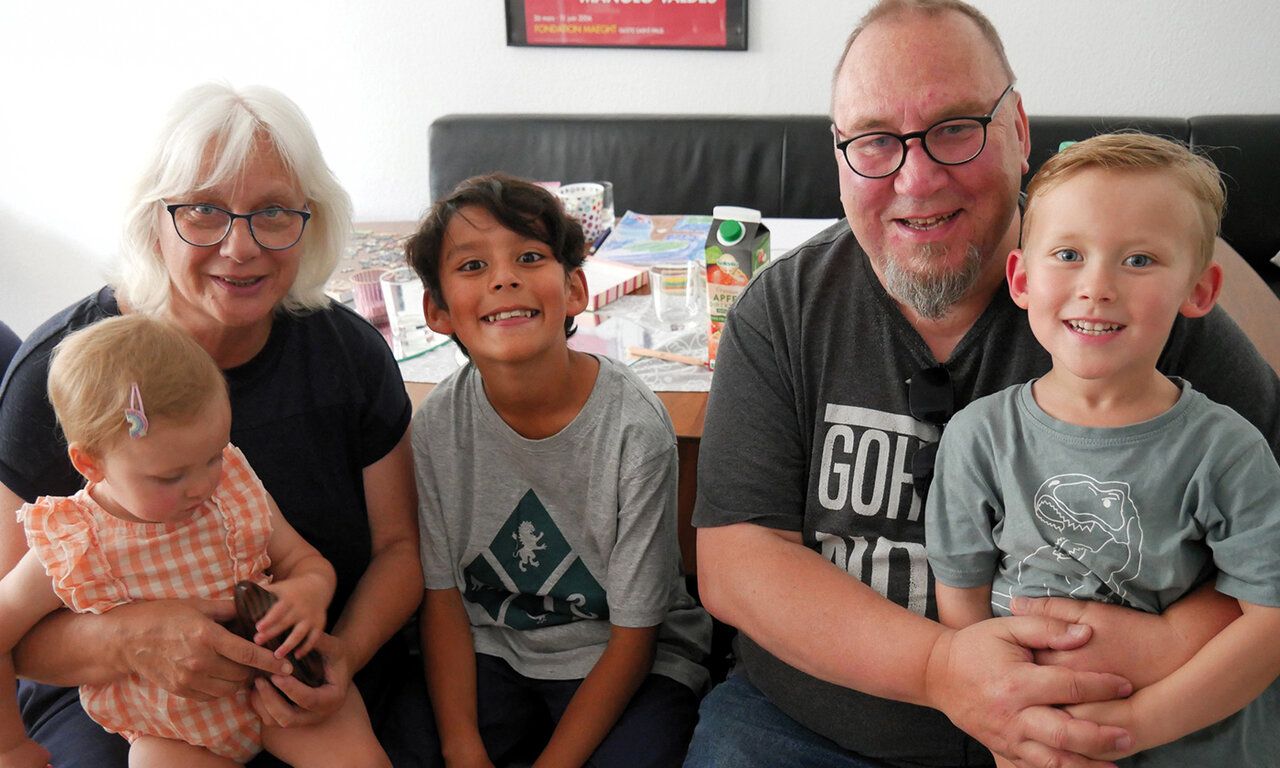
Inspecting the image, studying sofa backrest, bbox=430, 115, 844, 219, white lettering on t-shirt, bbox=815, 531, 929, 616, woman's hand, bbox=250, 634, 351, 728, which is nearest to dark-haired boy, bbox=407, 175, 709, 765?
woman's hand, bbox=250, 634, 351, 728

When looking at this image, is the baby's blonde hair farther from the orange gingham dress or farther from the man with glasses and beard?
the man with glasses and beard

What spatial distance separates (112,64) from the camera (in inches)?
144

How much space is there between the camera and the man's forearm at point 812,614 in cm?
130

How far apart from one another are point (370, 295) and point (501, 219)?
754 mm

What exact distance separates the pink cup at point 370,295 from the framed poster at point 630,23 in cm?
158

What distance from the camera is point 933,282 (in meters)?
1.37

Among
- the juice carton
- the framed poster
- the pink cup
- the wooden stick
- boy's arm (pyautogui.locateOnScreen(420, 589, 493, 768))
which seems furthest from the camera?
the framed poster

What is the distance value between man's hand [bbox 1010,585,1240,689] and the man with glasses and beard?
0.18 meters

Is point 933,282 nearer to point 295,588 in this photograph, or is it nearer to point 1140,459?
point 1140,459

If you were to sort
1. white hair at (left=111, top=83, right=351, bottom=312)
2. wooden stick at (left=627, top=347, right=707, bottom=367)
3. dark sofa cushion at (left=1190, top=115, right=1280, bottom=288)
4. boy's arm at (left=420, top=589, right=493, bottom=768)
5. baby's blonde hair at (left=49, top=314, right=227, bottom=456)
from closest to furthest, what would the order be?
baby's blonde hair at (left=49, top=314, right=227, bottom=456) → white hair at (left=111, top=83, right=351, bottom=312) → boy's arm at (left=420, top=589, right=493, bottom=768) → wooden stick at (left=627, top=347, right=707, bottom=367) → dark sofa cushion at (left=1190, top=115, right=1280, bottom=288)

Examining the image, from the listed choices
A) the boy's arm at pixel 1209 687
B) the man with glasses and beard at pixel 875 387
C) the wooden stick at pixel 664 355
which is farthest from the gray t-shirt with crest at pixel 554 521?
the boy's arm at pixel 1209 687

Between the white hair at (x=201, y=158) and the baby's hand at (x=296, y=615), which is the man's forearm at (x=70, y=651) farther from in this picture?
the white hair at (x=201, y=158)

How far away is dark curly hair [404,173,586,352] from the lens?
1.61m

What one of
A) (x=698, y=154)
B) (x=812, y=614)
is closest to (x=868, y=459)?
(x=812, y=614)
